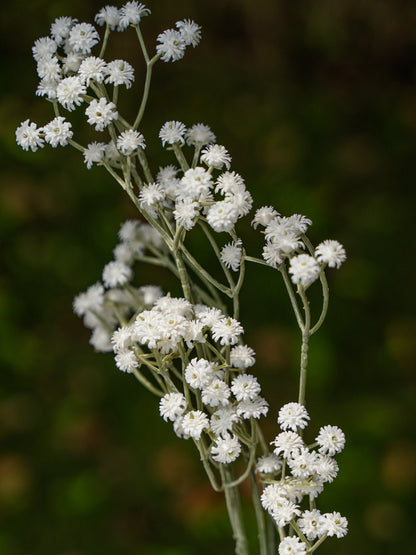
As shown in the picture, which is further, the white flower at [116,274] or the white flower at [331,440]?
the white flower at [116,274]

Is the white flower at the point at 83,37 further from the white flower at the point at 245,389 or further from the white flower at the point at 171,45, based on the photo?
the white flower at the point at 245,389

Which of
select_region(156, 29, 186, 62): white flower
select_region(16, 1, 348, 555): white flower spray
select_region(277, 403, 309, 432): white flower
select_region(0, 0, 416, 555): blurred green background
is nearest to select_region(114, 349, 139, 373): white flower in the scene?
select_region(16, 1, 348, 555): white flower spray

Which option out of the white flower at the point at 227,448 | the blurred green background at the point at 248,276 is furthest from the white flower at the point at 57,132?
the blurred green background at the point at 248,276

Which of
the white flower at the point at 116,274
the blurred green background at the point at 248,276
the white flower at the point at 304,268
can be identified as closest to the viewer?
the white flower at the point at 304,268

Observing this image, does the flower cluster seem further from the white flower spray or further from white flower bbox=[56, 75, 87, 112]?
white flower bbox=[56, 75, 87, 112]

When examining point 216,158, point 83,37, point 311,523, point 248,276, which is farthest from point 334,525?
point 248,276
